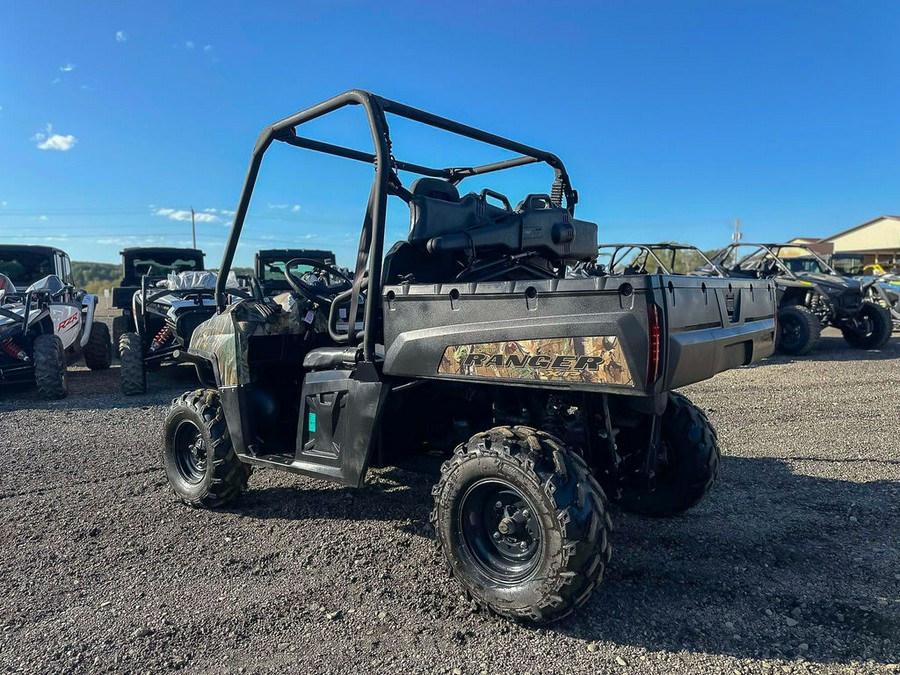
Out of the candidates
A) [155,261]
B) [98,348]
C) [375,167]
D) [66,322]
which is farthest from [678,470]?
[155,261]

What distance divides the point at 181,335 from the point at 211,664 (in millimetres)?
7115

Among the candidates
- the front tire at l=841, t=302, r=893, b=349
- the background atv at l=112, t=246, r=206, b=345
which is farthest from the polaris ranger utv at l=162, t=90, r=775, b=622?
the background atv at l=112, t=246, r=206, b=345

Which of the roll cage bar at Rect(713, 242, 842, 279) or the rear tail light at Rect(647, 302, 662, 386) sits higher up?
the roll cage bar at Rect(713, 242, 842, 279)

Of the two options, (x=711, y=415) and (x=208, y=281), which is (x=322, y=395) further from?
(x=208, y=281)

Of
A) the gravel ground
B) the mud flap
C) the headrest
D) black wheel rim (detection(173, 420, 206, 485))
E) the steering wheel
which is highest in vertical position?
the headrest

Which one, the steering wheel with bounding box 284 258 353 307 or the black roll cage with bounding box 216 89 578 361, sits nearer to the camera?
the black roll cage with bounding box 216 89 578 361

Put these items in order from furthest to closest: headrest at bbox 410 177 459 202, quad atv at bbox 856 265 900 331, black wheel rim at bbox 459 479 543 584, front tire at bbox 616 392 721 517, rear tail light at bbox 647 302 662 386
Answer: quad atv at bbox 856 265 900 331 < front tire at bbox 616 392 721 517 < headrest at bbox 410 177 459 202 < black wheel rim at bbox 459 479 543 584 < rear tail light at bbox 647 302 662 386

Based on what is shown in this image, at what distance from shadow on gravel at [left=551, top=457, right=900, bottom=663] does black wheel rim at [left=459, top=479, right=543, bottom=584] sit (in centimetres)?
32

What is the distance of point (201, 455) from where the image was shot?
4.30 m

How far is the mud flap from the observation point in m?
3.23

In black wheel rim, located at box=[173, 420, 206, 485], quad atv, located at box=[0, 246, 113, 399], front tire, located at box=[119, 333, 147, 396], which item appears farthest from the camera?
front tire, located at box=[119, 333, 147, 396]

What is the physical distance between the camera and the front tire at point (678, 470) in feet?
11.9

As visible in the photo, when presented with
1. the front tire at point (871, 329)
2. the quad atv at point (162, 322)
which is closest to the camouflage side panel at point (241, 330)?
the quad atv at point (162, 322)

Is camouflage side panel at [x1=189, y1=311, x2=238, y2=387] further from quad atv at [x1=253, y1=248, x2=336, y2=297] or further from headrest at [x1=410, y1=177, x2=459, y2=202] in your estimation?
quad atv at [x1=253, y1=248, x2=336, y2=297]
